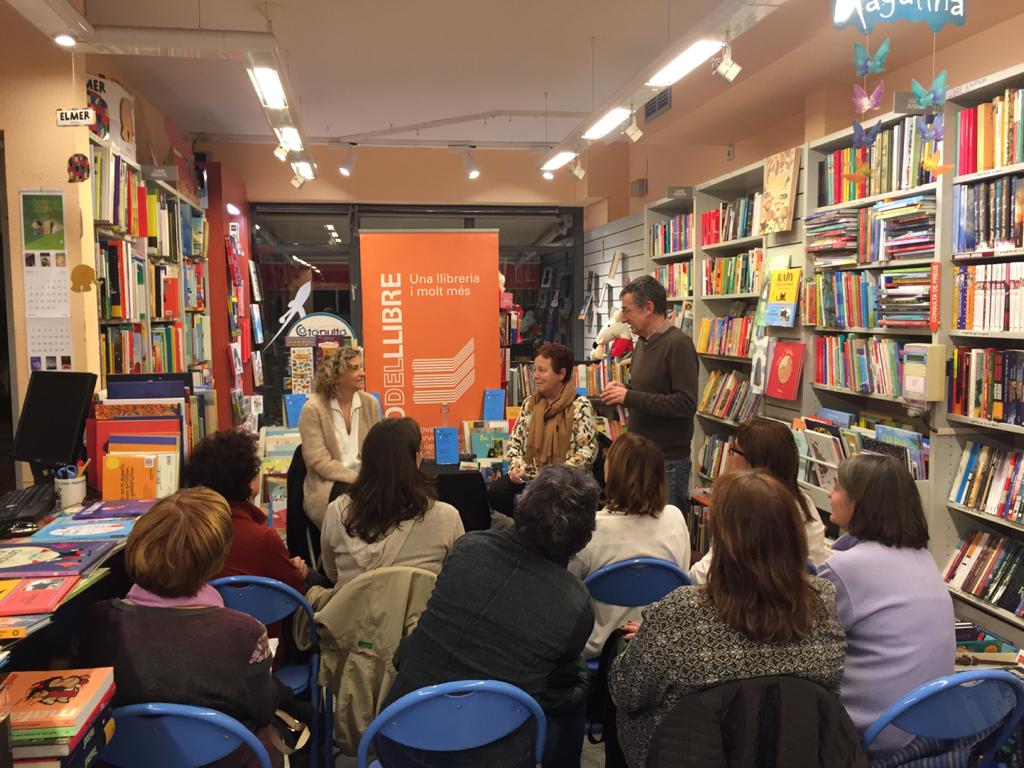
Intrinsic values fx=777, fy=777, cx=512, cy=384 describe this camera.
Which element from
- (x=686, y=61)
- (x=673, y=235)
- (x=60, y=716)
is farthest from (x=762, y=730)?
(x=673, y=235)

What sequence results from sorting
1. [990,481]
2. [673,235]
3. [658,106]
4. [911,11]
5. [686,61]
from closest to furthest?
[911,11], [990,481], [686,61], [658,106], [673,235]

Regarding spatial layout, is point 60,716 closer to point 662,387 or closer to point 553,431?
point 553,431

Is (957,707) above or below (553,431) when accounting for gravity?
below

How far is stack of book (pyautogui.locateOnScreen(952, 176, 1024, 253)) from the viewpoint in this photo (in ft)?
9.77

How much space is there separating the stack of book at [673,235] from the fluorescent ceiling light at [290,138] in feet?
9.54

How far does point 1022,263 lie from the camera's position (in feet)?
9.66

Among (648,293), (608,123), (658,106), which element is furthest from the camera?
(658,106)

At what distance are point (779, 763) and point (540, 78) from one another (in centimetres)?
538

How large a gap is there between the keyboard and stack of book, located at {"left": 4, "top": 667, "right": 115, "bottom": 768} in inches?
50.1

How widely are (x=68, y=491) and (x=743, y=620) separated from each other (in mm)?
2548

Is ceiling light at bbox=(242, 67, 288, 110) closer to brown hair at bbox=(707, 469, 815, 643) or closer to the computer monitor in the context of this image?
the computer monitor

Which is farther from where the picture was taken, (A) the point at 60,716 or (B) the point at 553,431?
(B) the point at 553,431

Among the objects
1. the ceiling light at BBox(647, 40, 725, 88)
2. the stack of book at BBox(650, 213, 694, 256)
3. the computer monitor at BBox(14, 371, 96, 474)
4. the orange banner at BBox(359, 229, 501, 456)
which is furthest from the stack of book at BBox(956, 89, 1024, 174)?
the computer monitor at BBox(14, 371, 96, 474)

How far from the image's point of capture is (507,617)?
1.79 m
